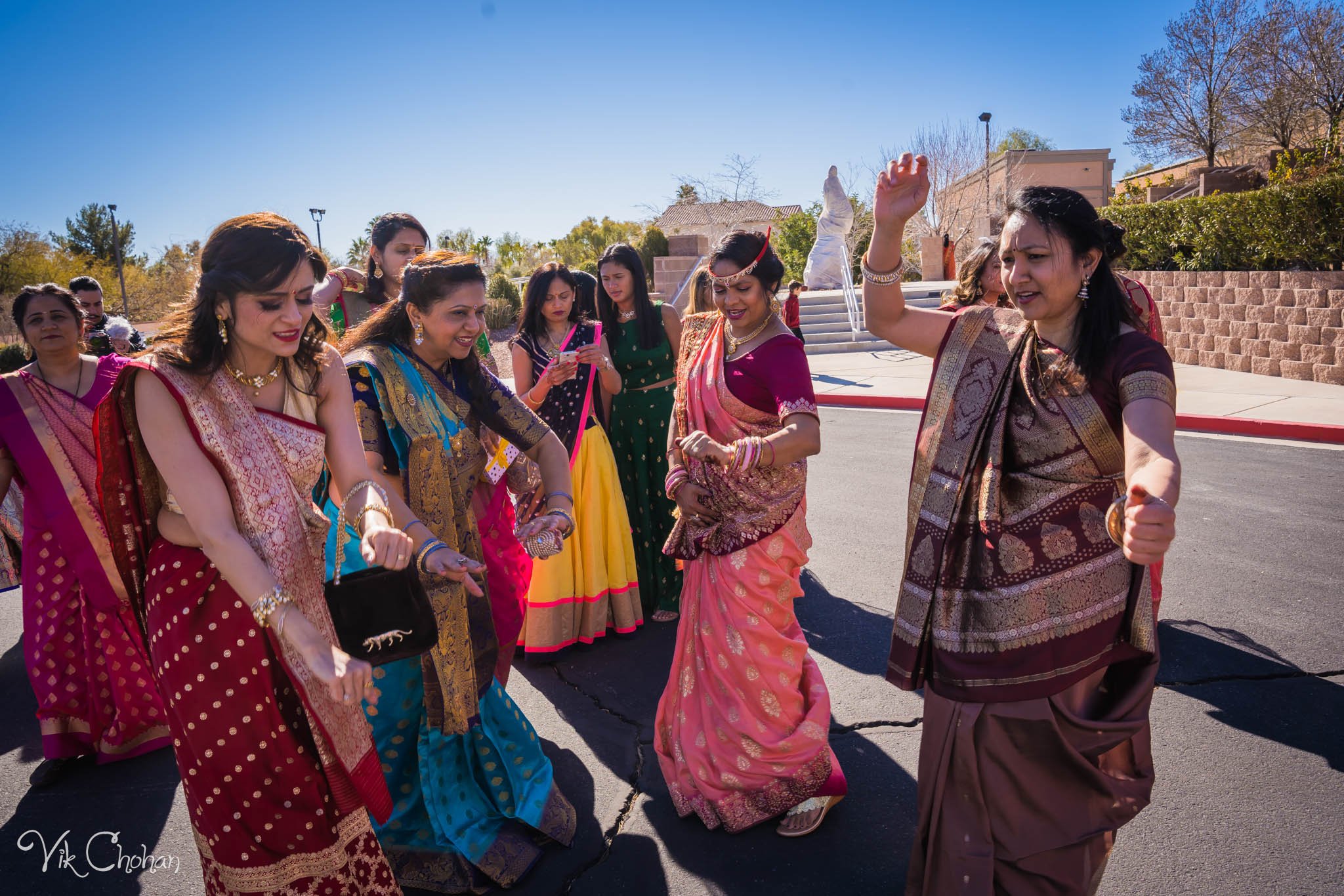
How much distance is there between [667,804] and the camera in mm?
3014

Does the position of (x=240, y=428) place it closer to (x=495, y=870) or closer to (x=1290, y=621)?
(x=495, y=870)

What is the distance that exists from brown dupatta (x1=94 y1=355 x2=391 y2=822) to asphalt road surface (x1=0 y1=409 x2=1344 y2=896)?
2.81 feet

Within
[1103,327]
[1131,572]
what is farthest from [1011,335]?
[1131,572]

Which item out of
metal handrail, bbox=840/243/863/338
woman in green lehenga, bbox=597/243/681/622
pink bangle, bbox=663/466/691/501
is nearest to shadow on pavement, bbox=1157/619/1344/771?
pink bangle, bbox=663/466/691/501

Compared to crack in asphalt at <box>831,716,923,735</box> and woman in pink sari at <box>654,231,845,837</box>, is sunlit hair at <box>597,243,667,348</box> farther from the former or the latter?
crack in asphalt at <box>831,716,923,735</box>

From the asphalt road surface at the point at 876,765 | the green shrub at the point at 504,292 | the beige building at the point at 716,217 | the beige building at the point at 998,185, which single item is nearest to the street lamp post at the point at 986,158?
the beige building at the point at 998,185

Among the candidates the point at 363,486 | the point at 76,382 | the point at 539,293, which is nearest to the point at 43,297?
the point at 76,382

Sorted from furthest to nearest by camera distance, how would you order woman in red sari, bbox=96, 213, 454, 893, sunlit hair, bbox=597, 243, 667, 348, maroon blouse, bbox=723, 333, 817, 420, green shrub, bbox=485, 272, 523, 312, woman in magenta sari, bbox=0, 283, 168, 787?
green shrub, bbox=485, 272, 523, 312, sunlit hair, bbox=597, 243, 667, 348, woman in magenta sari, bbox=0, 283, 168, 787, maroon blouse, bbox=723, 333, 817, 420, woman in red sari, bbox=96, 213, 454, 893

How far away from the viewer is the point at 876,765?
10.3ft

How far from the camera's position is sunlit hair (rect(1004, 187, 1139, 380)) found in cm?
192

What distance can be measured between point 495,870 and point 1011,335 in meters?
2.15

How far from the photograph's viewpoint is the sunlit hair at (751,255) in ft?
9.26

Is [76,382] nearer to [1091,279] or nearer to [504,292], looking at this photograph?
[1091,279]

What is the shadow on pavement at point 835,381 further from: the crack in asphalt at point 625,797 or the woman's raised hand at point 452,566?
the woman's raised hand at point 452,566
